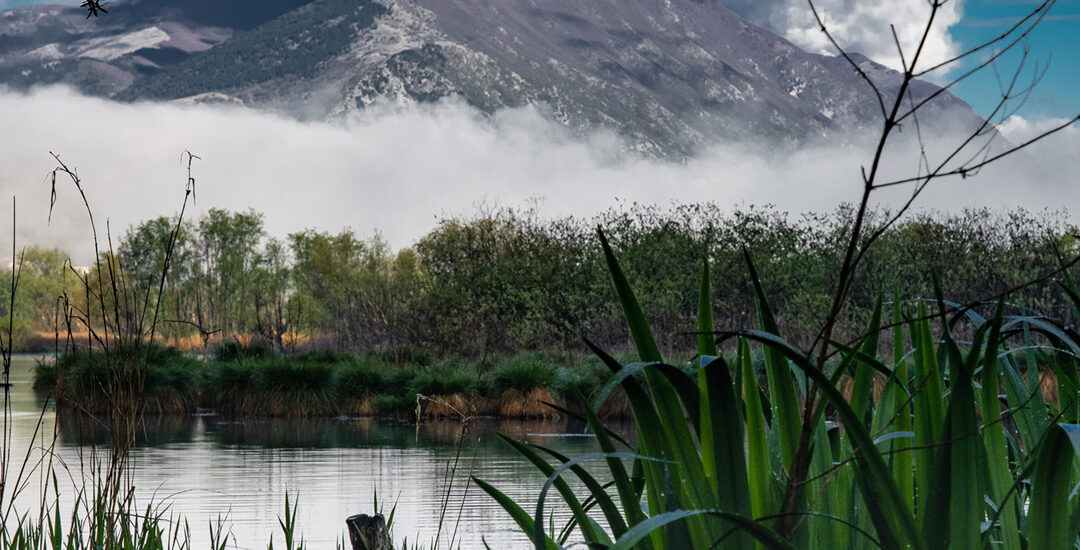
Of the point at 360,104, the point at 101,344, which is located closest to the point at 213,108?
the point at 360,104

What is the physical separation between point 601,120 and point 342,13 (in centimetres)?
4853

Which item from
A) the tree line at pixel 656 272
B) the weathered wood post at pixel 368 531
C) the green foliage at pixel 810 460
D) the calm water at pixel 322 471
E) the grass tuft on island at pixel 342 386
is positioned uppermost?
the tree line at pixel 656 272

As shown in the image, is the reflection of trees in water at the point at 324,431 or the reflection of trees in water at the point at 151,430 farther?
the reflection of trees in water at the point at 151,430

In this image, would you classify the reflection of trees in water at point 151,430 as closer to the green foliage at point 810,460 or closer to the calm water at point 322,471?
the calm water at point 322,471

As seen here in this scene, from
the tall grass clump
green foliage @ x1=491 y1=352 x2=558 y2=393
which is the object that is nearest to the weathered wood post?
the tall grass clump

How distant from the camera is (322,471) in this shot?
13.5m

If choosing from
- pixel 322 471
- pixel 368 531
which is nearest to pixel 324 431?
pixel 322 471

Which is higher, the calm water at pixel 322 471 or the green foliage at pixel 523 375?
the green foliage at pixel 523 375

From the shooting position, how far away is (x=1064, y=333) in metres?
2.33

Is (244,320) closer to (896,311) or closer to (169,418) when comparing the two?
(169,418)

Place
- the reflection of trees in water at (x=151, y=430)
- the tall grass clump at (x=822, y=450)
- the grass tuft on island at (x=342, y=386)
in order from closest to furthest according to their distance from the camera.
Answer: the tall grass clump at (x=822, y=450) → the reflection of trees in water at (x=151, y=430) → the grass tuft on island at (x=342, y=386)

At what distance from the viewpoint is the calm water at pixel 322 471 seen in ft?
31.7

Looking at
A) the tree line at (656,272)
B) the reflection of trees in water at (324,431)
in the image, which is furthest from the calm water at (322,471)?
the tree line at (656,272)

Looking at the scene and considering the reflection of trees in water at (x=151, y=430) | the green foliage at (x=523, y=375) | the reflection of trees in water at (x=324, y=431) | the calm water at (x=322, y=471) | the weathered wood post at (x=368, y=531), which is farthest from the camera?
the green foliage at (x=523, y=375)
